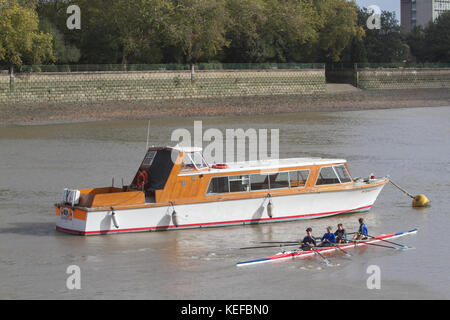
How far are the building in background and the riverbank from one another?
12008cm

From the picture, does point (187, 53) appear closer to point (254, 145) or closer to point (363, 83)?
point (363, 83)

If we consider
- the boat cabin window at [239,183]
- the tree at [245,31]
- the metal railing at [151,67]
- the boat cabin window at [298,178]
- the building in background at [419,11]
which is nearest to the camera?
the boat cabin window at [239,183]

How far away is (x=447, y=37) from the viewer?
90875 millimetres

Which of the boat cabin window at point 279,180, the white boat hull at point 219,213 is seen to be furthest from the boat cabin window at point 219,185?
the boat cabin window at point 279,180

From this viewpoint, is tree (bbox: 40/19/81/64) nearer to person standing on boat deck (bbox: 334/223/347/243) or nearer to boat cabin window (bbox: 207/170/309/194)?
boat cabin window (bbox: 207/170/309/194)

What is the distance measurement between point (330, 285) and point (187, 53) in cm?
5078

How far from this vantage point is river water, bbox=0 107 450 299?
17.0 m

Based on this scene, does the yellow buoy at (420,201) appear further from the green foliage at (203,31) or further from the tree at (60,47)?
the tree at (60,47)

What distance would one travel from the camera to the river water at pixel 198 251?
17.0 meters

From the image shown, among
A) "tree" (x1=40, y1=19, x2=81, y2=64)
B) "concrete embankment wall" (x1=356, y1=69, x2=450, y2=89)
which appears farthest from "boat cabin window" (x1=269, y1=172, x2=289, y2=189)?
"concrete embankment wall" (x1=356, y1=69, x2=450, y2=89)

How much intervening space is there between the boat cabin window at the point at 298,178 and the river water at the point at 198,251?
3.85 ft

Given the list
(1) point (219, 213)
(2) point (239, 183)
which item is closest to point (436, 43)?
(2) point (239, 183)

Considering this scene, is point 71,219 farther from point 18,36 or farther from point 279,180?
point 18,36
